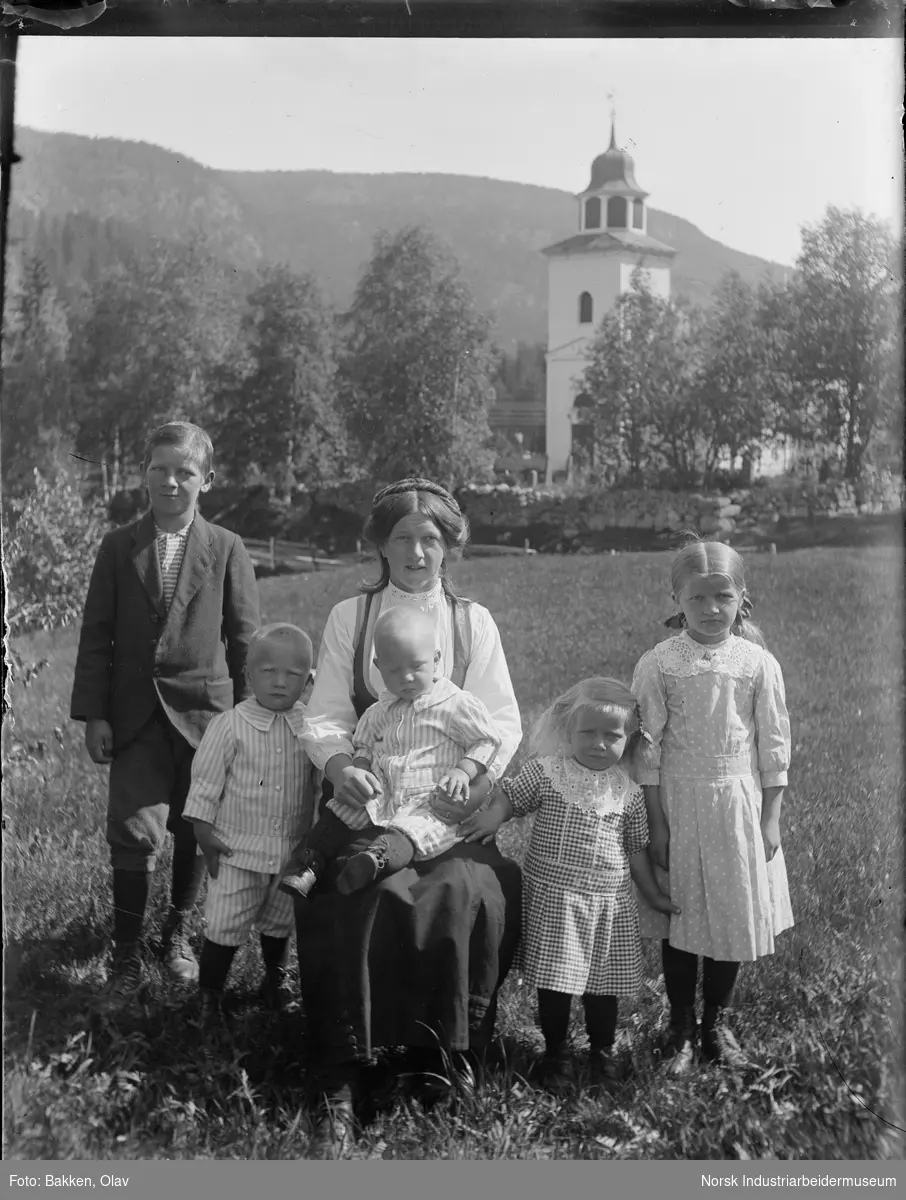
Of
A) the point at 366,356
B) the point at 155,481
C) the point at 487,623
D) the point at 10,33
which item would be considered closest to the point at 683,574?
the point at 487,623

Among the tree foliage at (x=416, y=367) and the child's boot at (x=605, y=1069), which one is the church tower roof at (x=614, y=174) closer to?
the tree foliage at (x=416, y=367)

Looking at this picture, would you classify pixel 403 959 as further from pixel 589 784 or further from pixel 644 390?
pixel 644 390

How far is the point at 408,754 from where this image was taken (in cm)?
330

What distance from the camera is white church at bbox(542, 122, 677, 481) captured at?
4695 mm

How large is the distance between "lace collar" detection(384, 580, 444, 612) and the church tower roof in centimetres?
176

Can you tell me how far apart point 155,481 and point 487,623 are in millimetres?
1252

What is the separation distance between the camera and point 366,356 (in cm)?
504

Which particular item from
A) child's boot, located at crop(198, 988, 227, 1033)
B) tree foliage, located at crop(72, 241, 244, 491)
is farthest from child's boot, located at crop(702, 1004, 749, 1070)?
tree foliage, located at crop(72, 241, 244, 491)

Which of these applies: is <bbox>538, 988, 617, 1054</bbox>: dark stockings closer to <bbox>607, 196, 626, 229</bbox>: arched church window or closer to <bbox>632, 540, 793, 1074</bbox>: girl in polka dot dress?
<bbox>632, 540, 793, 1074</bbox>: girl in polka dot dress

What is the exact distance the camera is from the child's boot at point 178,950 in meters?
3.82

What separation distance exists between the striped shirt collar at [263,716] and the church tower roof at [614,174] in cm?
232

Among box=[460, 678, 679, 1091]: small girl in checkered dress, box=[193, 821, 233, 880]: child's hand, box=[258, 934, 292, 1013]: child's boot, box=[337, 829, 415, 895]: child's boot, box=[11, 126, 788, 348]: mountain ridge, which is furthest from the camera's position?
box=[11, 126, 788, 348]: mountain ridge

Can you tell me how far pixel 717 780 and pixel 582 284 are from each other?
2.64 m

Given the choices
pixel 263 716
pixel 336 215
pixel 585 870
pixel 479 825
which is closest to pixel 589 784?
pixel 585 870
